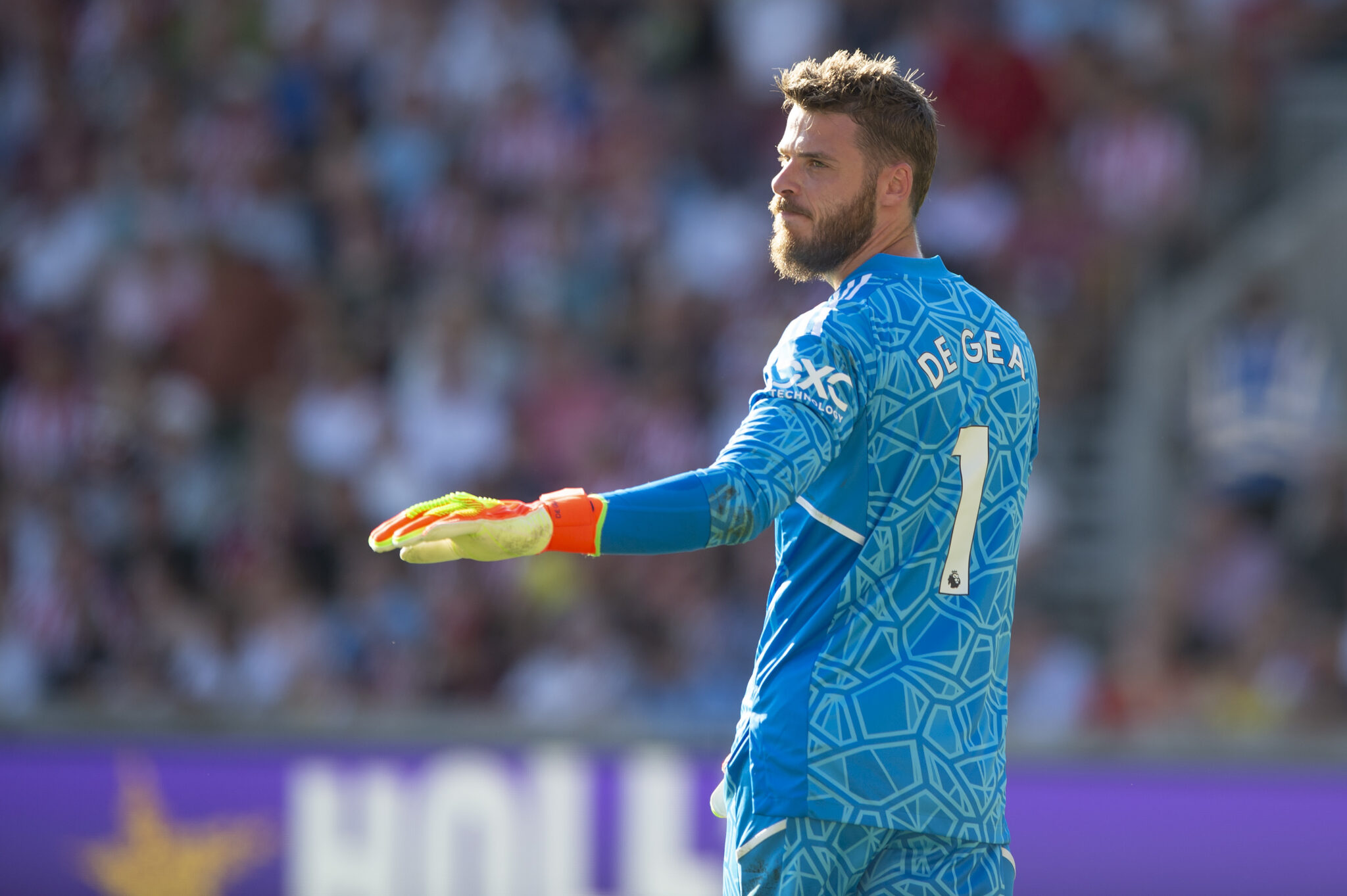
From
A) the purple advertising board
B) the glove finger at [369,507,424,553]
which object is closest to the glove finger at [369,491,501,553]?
the glove finger at [369,507,424,553]

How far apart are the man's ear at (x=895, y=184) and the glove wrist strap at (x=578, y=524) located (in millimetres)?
821

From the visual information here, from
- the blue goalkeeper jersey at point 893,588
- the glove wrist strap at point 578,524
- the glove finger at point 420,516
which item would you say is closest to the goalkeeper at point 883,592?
the blue goalkeeper jersey at point 893,588

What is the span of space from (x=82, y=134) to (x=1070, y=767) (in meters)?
7.56

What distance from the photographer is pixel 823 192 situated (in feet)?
9.35

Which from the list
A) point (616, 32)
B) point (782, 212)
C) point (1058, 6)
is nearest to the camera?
point (782, 212)

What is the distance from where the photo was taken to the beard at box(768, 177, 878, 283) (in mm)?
2852

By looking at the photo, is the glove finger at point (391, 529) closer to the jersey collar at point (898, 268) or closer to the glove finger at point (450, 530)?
the glove finger at point (450, 530)

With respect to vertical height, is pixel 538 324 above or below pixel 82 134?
below

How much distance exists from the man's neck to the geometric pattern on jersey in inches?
4.2

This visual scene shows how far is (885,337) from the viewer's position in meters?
2.66

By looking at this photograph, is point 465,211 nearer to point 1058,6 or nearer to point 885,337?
point 1058,6

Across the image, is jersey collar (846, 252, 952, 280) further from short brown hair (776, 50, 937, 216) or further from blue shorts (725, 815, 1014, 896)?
blue shorts (725, 815, 1014, 896)

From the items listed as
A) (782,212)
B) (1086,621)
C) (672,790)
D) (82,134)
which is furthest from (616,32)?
(782,212)

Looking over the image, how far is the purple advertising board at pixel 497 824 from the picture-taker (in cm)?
647
